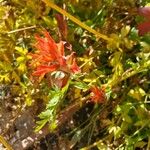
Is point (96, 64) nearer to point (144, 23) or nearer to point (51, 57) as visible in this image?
point (144, 23)

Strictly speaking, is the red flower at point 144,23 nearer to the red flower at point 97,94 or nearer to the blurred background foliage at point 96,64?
the blurred background foliage at point 96,64

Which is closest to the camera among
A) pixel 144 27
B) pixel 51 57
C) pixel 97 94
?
pixel 51 57

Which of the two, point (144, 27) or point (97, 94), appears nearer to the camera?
point (97, 94)

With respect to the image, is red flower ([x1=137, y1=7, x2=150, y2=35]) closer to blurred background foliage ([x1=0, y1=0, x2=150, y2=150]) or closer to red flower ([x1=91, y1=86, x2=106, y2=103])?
blurred background foliage ([x1=0, y1=0, x2=150, y2=150])

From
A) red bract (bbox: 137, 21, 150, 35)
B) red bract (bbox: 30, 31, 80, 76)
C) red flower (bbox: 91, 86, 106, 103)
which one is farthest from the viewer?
red bract (bbox: 137, 21, 150, 35)

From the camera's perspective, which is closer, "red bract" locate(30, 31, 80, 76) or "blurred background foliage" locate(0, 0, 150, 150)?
"red bract" locate(30, 31, 80, 76)

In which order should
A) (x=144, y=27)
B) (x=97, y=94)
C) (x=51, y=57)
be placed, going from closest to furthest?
(x=51, y=57) → (x=97, y=94) → (x=144, y=27)

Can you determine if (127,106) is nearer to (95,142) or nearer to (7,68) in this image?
(95,142)

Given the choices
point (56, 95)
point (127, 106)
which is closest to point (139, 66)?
point (127, 106)

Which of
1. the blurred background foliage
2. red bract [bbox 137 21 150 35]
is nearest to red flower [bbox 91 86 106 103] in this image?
the blurred background foliage

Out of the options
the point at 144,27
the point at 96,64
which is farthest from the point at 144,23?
the point at 96,64
